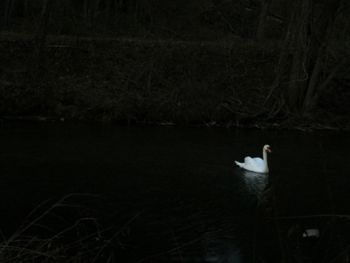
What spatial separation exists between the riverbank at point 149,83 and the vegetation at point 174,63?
0.14 feet

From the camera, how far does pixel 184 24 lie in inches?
1439

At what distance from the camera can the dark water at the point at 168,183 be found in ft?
34.9

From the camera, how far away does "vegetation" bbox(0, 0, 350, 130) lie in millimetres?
24703

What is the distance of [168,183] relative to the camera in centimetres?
1446

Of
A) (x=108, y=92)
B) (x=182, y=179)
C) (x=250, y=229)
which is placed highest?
(x=250, y=229)

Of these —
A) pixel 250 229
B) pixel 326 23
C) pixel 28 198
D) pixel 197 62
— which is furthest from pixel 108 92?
pixel 250 229

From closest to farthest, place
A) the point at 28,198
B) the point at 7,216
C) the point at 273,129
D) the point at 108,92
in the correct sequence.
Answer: the point at 7,216 < the point at 28,198 < the point at 273,129 < the point at 108,92

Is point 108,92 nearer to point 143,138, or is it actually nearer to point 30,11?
point 143,138

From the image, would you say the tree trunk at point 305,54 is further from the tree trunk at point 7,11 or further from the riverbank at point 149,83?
the tree trunk at point 7,11

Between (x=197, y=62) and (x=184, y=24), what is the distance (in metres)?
7.06

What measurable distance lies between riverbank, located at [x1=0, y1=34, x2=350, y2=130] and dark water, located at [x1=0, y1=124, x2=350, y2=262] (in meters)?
1.71

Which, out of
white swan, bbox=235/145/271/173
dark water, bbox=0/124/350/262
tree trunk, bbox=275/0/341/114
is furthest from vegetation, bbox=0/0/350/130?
white swan, bbox=235/145/271/173

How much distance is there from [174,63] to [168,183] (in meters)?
15.8

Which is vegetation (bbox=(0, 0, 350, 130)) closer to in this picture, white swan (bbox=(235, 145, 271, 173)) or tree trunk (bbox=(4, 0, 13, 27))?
tree trunk (bbox=(4, 0, 13, 27))
